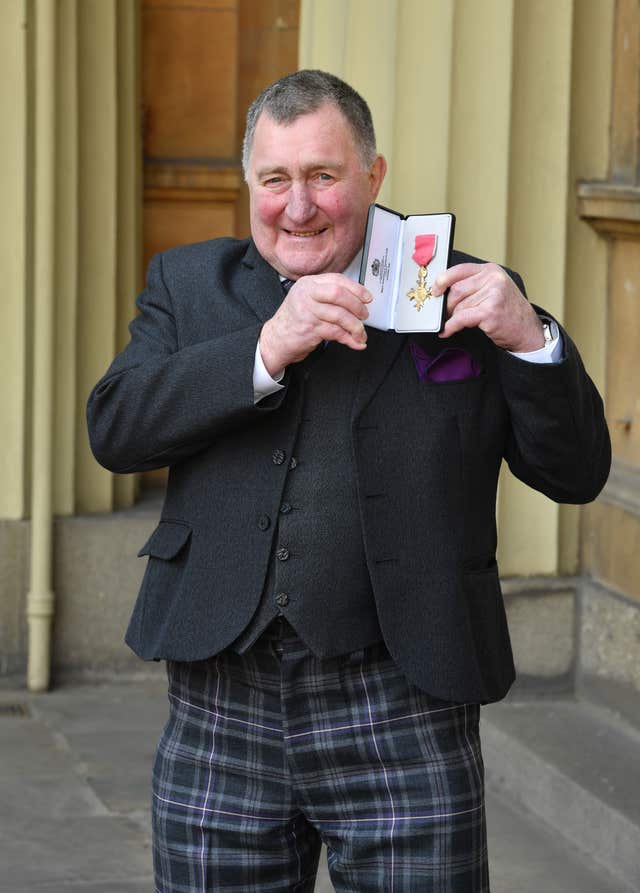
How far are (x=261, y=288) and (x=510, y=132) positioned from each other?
8.57ft

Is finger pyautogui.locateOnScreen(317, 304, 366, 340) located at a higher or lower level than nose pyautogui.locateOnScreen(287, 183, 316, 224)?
lower

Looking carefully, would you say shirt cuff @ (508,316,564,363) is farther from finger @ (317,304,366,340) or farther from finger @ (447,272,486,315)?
finger @ (317,304,366,340)

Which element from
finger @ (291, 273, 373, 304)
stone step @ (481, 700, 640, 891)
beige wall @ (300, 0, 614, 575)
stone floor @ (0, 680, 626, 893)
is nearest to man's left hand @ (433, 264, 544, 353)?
finger @ (291, 273, 373, 304)

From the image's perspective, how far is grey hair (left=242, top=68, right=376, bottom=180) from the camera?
2682 millimetres

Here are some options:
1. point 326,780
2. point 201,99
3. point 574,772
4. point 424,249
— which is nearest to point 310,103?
point 424,249

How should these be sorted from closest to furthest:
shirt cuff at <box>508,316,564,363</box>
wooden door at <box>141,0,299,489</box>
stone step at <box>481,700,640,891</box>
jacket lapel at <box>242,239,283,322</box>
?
1. shirt cuff at <box>508,316,564,363</box>
2. jacket lapel at <box>242,239,283,322</box>
3. stone step at <box>481,700,640,891</box>
4. wooden door at <box>141,0,299,489</box>

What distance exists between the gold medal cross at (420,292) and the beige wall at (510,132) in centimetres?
269

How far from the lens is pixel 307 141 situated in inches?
105

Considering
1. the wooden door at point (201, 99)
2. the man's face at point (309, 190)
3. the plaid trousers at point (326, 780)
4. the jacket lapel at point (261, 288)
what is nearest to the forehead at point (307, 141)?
the man's face at point (309, 190)

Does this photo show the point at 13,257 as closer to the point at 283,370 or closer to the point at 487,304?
the point at 283,370

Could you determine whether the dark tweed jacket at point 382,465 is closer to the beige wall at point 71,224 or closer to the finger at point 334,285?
the finger at point 334,285

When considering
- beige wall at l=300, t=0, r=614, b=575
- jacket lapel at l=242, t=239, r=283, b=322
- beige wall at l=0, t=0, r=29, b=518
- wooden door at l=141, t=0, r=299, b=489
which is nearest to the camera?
jacket lapel at l=242, t=239, r=283, b=322

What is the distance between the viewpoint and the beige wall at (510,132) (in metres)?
5.23

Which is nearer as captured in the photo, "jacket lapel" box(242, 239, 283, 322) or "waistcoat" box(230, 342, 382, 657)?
"waistcoat" box(230, 342, 382, 657)
